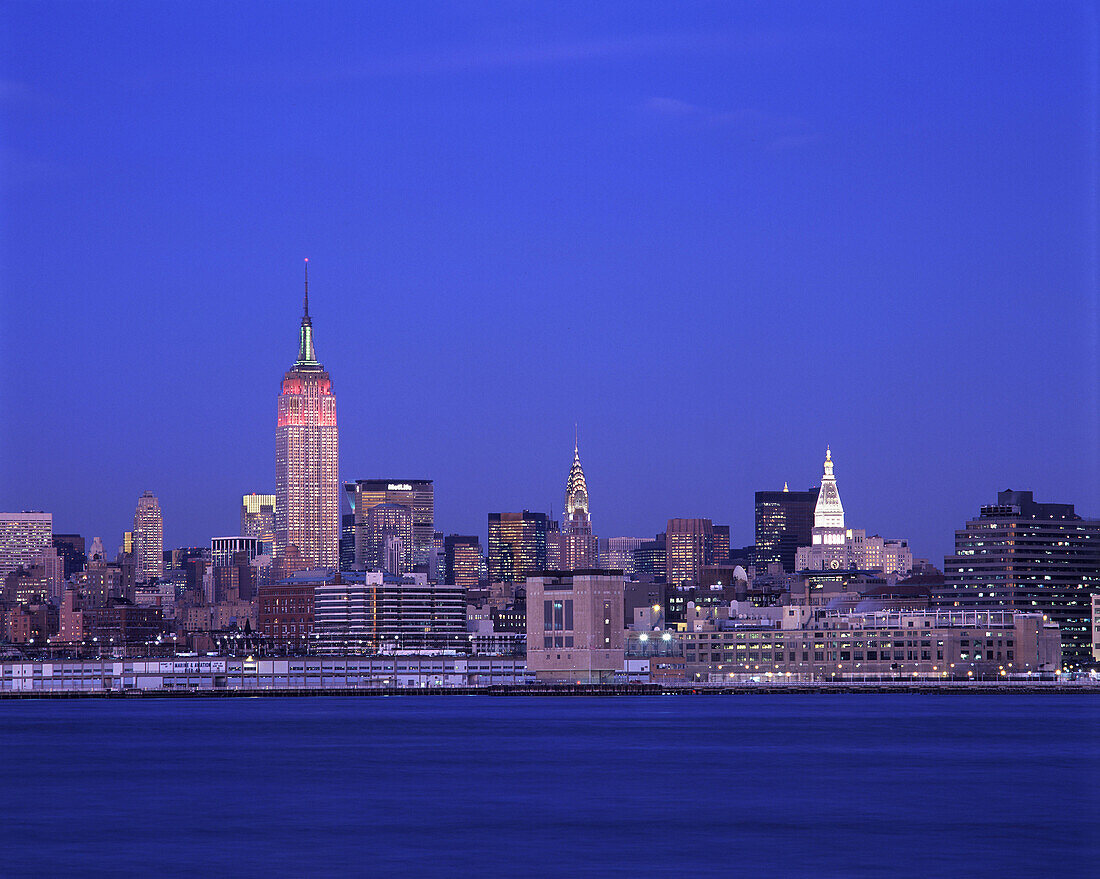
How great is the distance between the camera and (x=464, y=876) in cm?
5550

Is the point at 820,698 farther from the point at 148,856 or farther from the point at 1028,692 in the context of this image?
the point at 148,856

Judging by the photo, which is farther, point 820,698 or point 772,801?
point 820,698

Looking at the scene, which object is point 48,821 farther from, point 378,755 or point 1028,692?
point 1028,692

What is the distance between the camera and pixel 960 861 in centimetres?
5806

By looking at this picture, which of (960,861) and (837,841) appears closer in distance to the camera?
(960,861)

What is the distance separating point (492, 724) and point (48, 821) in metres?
68.1

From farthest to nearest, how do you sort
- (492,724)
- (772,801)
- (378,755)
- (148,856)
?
(492,724) → (378,755) → (772,801) → (148,856)

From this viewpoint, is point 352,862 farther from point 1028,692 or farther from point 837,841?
point 1028,692

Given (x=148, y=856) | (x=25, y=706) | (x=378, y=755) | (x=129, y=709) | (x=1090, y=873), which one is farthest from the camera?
(x=25, y=706)

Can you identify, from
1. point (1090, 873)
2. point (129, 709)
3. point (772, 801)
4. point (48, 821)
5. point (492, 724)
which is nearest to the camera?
point (1090, 873)

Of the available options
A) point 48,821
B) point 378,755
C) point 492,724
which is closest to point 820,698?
point 492,724

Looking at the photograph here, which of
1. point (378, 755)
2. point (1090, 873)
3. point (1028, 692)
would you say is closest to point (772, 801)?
point (1090, 873)

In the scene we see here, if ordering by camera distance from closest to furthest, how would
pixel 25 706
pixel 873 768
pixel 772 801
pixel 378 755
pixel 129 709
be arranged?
pixel 772 801, pixel 873 768, pixel 378 755, pixel 129 709, pixel 25 706

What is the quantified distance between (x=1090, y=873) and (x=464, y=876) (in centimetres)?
1660
